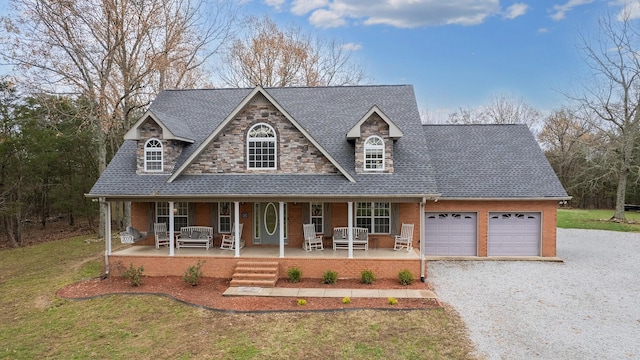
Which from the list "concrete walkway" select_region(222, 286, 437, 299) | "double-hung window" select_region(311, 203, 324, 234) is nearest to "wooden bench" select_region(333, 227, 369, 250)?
"double-hung window" select_region(311, 203, 324, 234)

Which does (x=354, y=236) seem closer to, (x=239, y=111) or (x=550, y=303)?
(x=239, y=111)

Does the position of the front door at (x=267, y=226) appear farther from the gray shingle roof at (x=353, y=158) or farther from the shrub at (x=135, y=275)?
the shrub at (x=135, y=275)

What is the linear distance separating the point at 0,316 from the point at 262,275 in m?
7.54

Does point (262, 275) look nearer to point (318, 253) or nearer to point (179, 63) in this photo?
point (318, 253)

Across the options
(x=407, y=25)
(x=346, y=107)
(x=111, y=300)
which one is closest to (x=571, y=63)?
(x=407, y=25)

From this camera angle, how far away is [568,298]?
11.1 meters

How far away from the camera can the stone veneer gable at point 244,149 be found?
45.4ft

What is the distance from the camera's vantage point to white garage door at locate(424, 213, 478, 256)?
16094 millimetres

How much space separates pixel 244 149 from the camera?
1409 cm

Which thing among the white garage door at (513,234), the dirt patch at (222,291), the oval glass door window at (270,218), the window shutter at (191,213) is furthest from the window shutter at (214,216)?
the white garage door at (513,234)

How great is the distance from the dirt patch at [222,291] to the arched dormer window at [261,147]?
14.6 feet

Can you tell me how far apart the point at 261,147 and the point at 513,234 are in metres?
11.6

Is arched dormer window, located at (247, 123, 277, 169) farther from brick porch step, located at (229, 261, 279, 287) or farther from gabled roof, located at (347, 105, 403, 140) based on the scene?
brick porch step, located at (229, 261, 279, 287)

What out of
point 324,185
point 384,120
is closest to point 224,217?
point 324,185
